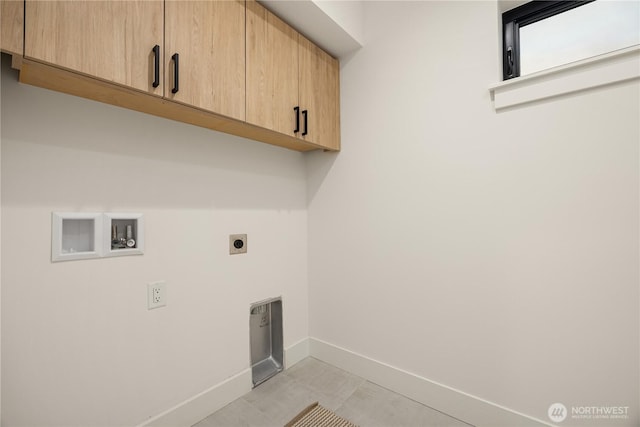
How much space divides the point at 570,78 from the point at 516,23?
519 mm

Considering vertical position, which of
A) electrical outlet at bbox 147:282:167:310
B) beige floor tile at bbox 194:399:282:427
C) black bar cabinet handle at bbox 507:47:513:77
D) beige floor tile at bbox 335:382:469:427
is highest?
black bar cabinet handle at bbox 507:47:513:77

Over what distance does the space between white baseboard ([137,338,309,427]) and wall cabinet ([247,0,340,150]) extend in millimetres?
1432

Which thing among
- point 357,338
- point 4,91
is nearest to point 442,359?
point 357,338

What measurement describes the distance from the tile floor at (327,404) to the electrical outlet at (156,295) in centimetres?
67

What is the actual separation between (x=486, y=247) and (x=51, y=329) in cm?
189

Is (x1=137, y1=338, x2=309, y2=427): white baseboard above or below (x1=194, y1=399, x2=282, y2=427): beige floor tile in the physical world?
above

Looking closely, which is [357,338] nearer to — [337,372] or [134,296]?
[337,372]

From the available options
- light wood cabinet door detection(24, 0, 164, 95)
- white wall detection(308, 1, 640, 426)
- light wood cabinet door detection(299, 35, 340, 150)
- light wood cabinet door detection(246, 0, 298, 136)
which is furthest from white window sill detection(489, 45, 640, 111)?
light wood cabinet door detection(24, 0, 164, 95)

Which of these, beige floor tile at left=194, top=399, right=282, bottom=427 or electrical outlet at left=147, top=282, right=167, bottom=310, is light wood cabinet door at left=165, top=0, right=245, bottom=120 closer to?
electrical outlet at left=147, top=282, right=167, bottom=310

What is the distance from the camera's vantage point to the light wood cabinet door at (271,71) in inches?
55.7

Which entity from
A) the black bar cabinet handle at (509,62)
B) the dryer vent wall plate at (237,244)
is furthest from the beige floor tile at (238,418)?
the black bar cabinet handle at (509,62)

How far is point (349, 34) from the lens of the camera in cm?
173

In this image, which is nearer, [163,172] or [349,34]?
[163,172]

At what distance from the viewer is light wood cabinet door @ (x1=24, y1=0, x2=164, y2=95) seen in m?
0.84
